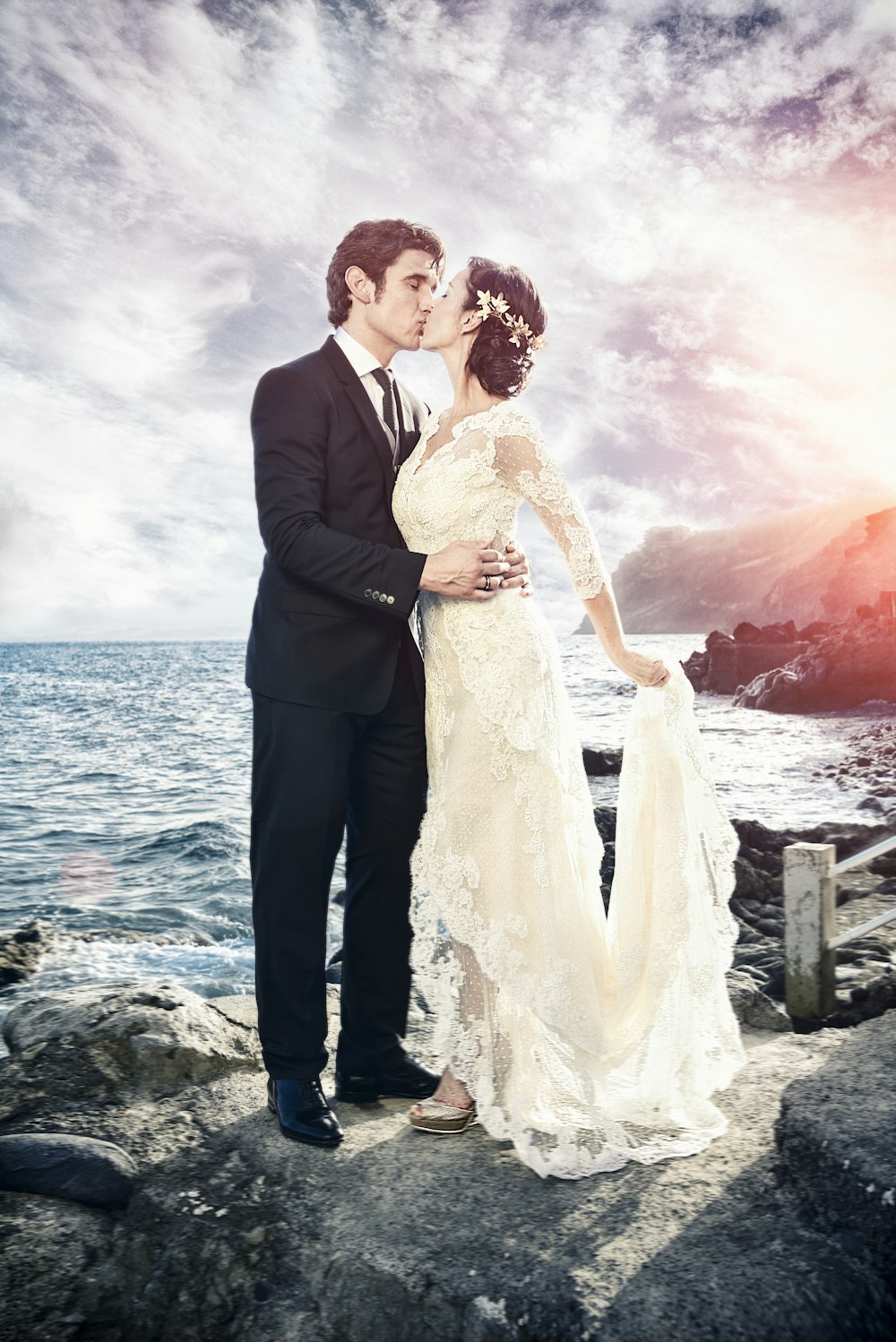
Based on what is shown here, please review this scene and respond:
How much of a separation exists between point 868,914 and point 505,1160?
555cm

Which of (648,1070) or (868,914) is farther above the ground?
(648,1070)

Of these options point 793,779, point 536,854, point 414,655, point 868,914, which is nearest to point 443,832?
point 536,854

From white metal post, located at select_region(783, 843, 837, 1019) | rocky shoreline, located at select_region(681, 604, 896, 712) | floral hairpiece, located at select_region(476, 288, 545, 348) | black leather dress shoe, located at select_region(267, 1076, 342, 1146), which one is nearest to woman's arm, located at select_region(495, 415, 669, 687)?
floral hairpiece, located at select_region(476, 288, 545, 348)

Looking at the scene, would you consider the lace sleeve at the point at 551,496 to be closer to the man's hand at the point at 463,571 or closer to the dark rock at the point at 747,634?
the man's hand at the point at 463,571

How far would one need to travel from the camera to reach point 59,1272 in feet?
7.48

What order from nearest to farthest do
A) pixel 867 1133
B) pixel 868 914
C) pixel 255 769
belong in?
1. pixel 867 1133
2. pixel 255 769
3. pixel 868 914

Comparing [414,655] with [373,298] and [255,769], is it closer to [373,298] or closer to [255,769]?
[255,769]

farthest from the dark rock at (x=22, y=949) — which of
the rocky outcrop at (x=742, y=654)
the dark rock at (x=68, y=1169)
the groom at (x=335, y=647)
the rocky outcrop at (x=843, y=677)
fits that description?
the rocky outcrop at (x=742, y=654)

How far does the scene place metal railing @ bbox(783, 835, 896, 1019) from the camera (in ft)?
12.1

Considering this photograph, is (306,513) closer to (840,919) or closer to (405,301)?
(405,301)

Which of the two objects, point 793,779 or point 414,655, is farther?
point 793,779

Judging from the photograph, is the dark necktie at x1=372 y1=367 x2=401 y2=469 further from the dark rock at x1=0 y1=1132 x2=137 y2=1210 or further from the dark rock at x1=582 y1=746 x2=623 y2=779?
the dark rock at x1=582 y1=746 x2=623 y2=779

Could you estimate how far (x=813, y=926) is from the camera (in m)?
3.78

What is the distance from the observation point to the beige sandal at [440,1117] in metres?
2.87
